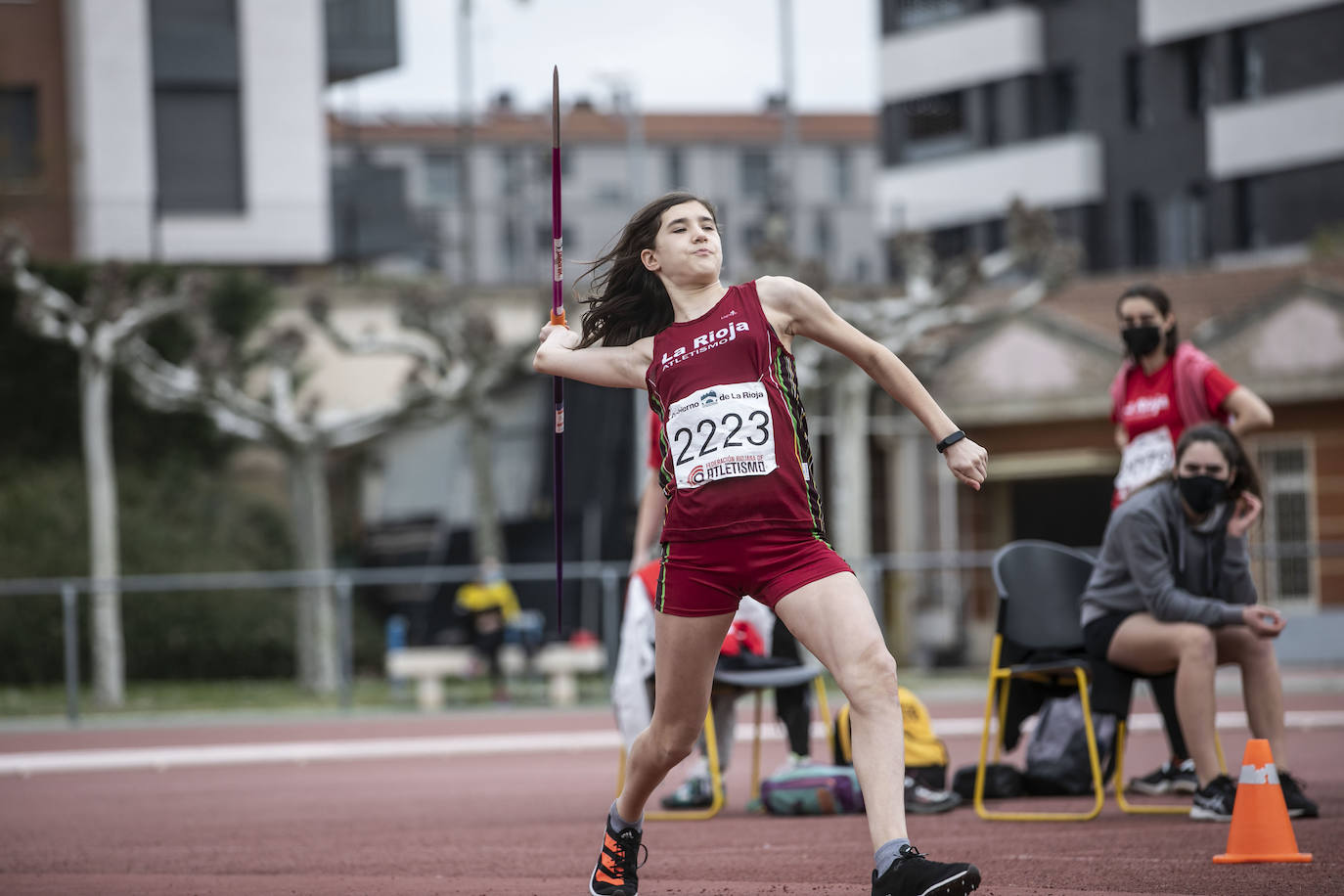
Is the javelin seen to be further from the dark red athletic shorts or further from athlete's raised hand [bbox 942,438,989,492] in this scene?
athlete's raised hand [bbox 942,438,989,492]

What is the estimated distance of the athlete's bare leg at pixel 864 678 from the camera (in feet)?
15.5

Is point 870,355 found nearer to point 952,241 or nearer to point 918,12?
point 952,241

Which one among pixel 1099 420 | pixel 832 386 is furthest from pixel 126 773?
pixel 1099 420

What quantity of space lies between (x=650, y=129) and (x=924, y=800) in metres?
78.1

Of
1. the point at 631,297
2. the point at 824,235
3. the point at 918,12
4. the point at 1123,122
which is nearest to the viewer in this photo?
the point at 631,297

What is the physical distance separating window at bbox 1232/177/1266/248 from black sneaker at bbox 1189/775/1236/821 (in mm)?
32997

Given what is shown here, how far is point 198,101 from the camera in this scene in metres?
34.5

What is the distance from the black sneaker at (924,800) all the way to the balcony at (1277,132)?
31.3 meters

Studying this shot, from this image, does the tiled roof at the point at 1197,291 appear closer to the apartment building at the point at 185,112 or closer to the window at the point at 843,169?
the apartment building at the point at 185,112

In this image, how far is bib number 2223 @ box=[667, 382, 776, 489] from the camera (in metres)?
4.97

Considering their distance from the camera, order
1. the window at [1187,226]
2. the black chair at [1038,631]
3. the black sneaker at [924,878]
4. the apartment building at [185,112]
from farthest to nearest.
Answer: the window at [1187,226] → the apartment building at [185,112] → the black chair at [1038,631] → the black sneaker at [924,878]

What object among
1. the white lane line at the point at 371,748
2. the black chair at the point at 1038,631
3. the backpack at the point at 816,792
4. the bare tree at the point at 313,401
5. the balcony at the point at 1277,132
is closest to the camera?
the black chair at the point at 1038,631

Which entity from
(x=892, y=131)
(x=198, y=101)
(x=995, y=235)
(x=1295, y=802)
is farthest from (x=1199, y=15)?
(x=1295, y=802)

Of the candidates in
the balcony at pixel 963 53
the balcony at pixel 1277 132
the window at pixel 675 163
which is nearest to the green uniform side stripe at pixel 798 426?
the balcony at pixel 1277 132
